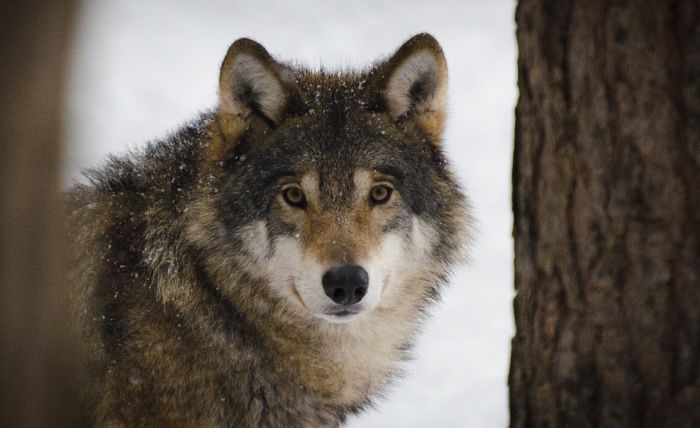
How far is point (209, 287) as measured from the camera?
4.08m

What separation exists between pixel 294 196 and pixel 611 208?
1.55 m

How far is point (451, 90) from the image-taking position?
8969 millimetres

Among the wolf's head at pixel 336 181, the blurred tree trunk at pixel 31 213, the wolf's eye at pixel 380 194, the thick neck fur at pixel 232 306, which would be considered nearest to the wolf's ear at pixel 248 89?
the wolf's head at pixel 336 181

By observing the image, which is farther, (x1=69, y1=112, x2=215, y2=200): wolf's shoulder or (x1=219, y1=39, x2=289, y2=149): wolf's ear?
(x1=69, y1=112, x2=215, y2=200): wolf's shoulder

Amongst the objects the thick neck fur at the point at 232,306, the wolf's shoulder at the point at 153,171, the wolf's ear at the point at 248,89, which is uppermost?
the wolf's ear at the point at 248,89

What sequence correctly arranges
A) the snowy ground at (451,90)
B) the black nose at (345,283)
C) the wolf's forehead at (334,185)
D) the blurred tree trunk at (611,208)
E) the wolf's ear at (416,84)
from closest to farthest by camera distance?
the blurred tree trunk at (611,208), the black nose at (345,283), the wolf's forehead at (334,185), the wolf's ear at (416,84), the snowy ground at (451,90)

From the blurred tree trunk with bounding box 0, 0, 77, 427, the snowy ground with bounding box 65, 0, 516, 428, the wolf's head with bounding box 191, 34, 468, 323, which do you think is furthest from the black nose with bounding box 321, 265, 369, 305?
the snowy ground with bounding box 65, 0, 516, 428

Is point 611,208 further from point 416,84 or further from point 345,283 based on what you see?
point 416,84

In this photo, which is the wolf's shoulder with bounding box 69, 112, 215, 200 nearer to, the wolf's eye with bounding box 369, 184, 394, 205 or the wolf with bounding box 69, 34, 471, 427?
the wolf with bounding box 69, 34, 471, 427

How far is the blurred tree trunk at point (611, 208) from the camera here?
2.92m

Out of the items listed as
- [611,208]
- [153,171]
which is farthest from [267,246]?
[611,208]

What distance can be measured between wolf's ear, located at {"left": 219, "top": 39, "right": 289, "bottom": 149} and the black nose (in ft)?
3.08

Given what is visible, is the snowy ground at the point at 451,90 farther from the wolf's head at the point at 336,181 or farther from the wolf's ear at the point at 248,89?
the wolf's ear at the point at 248,89

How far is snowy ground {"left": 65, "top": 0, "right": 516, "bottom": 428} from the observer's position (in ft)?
19.8
